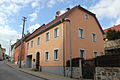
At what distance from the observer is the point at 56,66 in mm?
21312

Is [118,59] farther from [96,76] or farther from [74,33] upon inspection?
[74,33]

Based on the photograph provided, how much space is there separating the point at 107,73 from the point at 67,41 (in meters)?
8.32

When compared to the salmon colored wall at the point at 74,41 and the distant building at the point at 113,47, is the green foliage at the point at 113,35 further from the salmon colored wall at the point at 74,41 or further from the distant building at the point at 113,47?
the salmon colored wall at the point at 74,41

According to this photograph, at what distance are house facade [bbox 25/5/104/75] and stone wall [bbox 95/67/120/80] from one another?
5042 millimetres

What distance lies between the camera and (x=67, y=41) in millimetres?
20906

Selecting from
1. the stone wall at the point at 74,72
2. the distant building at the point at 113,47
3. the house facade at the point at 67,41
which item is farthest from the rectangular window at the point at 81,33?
the distant building at the point at 113,47

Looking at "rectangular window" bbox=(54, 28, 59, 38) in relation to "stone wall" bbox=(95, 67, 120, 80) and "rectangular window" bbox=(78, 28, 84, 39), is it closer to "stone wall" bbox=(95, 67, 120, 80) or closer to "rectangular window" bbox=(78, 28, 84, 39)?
"rectangular window" bbox=(78, 28, 84, 39)

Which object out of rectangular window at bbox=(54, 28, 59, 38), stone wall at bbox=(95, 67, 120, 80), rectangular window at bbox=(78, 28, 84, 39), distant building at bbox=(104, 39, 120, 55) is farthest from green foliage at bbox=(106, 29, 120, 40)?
stone wall at bbox=(95, 67, 120, 80)

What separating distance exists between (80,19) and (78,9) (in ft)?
5.06

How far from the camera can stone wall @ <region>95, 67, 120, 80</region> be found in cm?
1278

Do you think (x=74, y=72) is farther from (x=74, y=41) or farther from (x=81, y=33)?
(x=81, y=33)

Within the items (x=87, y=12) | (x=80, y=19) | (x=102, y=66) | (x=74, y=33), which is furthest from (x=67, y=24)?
(x=102, y=66)

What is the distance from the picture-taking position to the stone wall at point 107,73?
503 inches

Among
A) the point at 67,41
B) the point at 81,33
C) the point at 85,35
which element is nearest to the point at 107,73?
the point at 67,41
